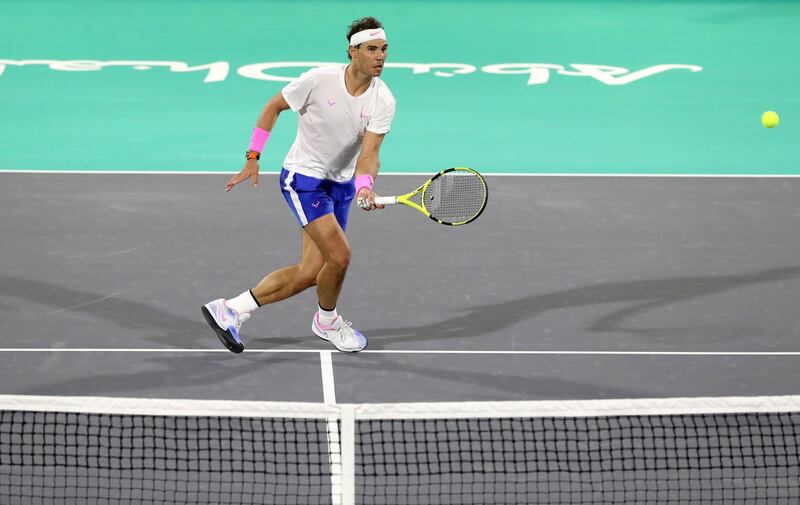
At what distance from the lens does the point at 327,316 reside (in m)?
8.62

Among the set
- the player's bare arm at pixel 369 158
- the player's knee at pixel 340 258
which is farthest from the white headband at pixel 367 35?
the player's knee at pixel 340 258

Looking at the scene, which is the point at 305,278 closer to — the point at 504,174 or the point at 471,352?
the point at 471,352

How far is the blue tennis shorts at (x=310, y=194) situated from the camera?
839 centimetres

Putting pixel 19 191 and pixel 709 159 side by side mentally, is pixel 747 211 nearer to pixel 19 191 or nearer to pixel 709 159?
pixel 709 159

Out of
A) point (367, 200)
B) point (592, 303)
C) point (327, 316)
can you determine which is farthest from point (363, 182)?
point (592, 303)

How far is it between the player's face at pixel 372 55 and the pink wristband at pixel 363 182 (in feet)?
2.19


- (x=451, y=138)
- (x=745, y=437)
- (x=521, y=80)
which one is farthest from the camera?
(x=521, y=80)

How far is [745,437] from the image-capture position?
733 cm

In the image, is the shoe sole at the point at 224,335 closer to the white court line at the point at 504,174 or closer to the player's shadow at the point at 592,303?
the player's shadow at the point at 592,303

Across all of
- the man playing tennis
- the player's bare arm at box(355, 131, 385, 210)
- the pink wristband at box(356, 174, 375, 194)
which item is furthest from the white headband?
the pink wristband at box(356, 174, 375, 194)

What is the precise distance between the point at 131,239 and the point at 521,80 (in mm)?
8647

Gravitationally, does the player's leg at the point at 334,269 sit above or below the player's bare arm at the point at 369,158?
below

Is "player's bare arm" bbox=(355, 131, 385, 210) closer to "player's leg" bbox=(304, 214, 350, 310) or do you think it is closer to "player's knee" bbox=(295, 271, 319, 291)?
"player's leg" bbox=(304, 214, 350, 310)

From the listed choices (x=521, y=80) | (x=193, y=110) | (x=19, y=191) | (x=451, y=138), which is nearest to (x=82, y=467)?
(x=19, y=191)
